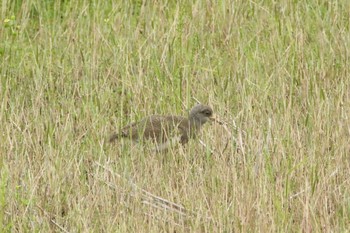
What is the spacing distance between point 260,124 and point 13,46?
84.3 inches

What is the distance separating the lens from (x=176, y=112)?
7871 millimetres

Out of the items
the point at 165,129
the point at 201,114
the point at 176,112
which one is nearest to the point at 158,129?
the point at 165,129

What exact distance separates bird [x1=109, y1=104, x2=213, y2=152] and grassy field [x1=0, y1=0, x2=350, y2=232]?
3.0 inches

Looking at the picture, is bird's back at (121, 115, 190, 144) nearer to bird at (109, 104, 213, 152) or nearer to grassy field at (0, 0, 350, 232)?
bird at (109, 104, 213, 152)

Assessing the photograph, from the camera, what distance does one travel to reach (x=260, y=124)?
24.2 ft

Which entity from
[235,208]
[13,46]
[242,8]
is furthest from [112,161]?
[242,8]

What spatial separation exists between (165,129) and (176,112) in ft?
1.96

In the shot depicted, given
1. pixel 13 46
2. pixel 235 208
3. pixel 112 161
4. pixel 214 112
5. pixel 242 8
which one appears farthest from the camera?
pixel 242 8

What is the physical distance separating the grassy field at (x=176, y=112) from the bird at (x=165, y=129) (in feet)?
0.25

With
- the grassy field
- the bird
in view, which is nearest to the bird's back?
the bird

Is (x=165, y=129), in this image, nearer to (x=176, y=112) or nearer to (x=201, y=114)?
(x=201, y=114)

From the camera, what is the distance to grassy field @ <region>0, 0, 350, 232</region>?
244 inches

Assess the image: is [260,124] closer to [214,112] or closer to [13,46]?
[214,112]

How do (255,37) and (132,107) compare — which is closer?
(132,107)
